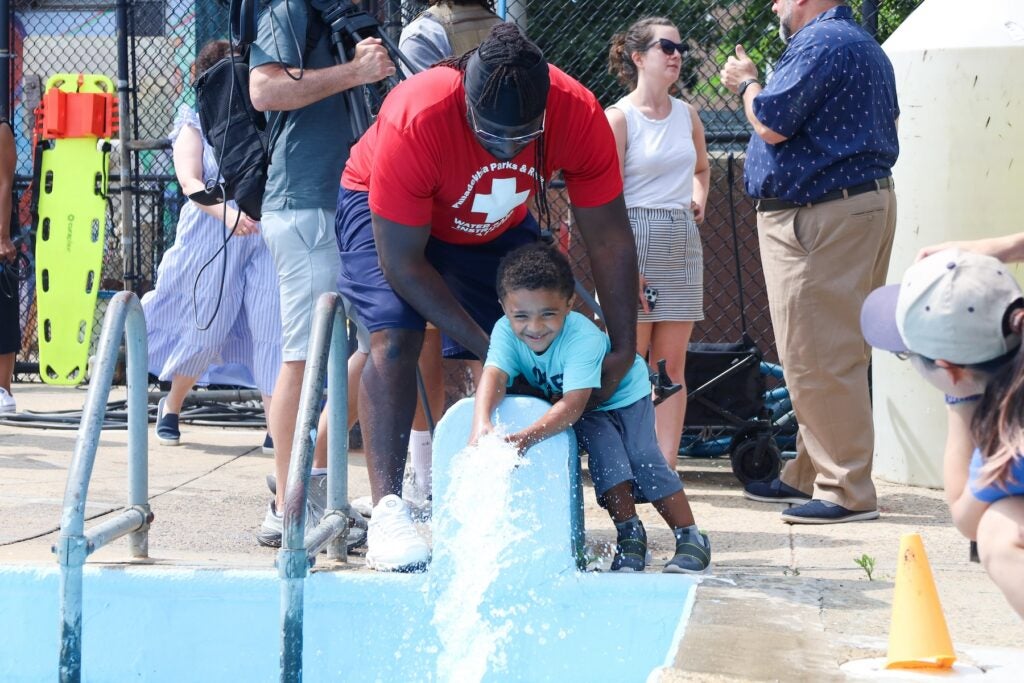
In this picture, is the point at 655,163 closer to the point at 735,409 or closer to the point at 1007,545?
the point at 735,409

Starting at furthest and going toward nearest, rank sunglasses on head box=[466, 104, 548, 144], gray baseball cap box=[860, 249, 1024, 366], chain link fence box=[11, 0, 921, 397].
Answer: chain link fence box=[11, 0, 921, 397]
sunglasses on head box=[466, 104, 548, 144]
gray baseball cap box=[860, 249, 1024, 366]

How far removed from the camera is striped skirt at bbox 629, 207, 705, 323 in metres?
5.29

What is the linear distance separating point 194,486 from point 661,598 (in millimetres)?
2698

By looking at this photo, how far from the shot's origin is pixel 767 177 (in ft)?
15.6

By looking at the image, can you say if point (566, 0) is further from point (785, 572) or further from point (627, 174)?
point (785, 572)

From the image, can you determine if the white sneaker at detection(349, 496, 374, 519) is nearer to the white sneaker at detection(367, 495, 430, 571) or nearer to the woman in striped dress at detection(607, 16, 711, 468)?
the white sneaker at detection(367, 495, 430, 571)

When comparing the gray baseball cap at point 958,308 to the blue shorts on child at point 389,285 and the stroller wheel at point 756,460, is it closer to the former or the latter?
the blue shorts on child at point 389,285

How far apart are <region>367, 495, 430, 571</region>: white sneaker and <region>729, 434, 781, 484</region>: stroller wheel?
223 centimetres

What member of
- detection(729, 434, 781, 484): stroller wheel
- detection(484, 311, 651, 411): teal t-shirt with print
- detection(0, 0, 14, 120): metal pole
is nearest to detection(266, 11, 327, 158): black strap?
detection(484, 311, 651, 411): teal t-shirt with print

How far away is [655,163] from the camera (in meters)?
5.30

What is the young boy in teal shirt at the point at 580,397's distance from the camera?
360cm

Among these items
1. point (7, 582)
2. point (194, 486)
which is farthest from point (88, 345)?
point (7, 582)

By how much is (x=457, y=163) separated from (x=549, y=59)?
4778 mm

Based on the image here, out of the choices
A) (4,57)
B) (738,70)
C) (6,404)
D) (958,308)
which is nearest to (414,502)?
(738,70)
